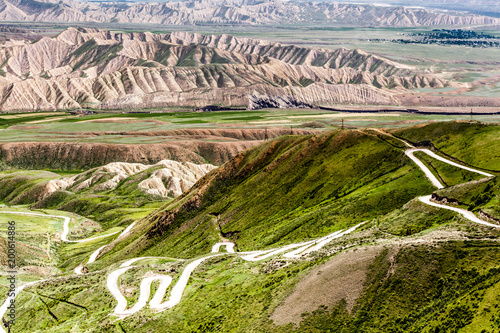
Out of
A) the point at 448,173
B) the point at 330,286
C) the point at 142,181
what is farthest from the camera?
the point at 142,181

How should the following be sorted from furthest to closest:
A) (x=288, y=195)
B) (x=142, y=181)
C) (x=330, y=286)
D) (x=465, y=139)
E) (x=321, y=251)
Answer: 1. (x=142, y=181)
2. (x=288, y=195)
3. (x=465, y=139)
4. (x=321, y=251)
5. (x=330, y=286)

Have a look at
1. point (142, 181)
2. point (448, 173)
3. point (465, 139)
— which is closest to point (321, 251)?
point (448, 173)

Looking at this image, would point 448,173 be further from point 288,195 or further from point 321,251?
point 321,251

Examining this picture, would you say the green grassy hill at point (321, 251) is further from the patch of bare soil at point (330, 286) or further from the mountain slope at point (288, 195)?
the mountain slope at point (288, 195)

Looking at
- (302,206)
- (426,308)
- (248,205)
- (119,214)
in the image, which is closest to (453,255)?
(426,308)

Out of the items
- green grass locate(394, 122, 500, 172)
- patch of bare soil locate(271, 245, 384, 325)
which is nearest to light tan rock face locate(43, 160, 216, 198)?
green grass locate(394, 122, 500, 172)

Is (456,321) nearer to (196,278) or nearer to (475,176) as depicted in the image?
(196,278)
